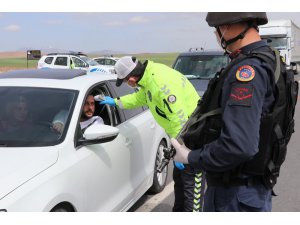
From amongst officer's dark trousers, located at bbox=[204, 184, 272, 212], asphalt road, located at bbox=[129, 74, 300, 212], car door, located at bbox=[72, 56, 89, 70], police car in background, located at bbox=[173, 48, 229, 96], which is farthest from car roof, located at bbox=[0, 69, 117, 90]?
car door, located at bbox=[72, 56, 89, 70]

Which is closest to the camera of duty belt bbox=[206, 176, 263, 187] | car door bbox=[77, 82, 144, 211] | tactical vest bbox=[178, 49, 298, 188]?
tactical vest bbox=[178, 49, 298, 188]

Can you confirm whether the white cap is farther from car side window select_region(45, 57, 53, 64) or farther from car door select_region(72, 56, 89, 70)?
car side window select_region(45, 57, 53, 64)

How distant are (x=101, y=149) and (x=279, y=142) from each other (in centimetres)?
164

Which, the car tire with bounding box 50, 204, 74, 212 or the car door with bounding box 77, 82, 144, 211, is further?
the car door with bounding box 77, 82, 144, 211

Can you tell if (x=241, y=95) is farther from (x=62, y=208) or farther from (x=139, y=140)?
(x=139, y=140)

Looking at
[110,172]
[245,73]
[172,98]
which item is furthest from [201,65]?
[245,73]

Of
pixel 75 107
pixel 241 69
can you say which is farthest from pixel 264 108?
pixel 75 107

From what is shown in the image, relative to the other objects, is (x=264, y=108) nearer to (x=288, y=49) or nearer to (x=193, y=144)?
(x=193, y=144)

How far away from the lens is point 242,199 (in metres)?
1.99

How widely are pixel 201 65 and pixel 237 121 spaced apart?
817 centimetres

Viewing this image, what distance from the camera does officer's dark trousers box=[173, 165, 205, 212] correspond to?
355 cm

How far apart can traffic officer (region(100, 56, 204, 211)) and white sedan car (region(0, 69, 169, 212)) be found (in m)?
0.40

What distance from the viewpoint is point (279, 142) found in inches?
76.9

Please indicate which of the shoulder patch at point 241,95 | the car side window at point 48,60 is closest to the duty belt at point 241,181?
the shoulder patch at point 241,95
